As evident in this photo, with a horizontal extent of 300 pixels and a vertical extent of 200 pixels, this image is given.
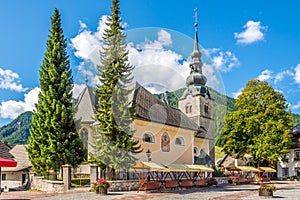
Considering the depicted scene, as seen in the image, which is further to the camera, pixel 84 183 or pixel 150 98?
pixel 150 98

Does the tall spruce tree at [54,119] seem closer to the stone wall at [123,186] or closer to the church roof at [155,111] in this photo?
the stone wall at [123,186]

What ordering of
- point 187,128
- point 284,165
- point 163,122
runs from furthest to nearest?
1. point 284,165
2. point 187,128
3. point 163,122

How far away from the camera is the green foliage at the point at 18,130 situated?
401ft

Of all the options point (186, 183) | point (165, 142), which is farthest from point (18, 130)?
point (186, 183)

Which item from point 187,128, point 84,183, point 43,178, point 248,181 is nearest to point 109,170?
point 84,183

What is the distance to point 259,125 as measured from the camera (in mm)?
41125

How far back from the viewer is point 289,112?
1697 inches

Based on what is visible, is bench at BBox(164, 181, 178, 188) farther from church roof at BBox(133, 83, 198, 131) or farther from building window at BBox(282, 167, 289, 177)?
building window at BBox(282, 167, 289, 177)

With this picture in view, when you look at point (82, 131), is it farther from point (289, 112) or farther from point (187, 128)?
point (289, 112)

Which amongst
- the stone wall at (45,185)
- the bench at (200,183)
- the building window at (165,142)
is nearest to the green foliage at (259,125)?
the building window at (165,142)

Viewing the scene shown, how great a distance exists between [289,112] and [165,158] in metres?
21.4

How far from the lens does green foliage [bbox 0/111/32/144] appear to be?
122 m

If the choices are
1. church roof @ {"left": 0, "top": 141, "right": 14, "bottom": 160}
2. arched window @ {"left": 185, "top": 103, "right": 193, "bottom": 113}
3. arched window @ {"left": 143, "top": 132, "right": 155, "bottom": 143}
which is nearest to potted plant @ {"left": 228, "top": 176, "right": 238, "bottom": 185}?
arched window @ {"left": 143, "top": 132, "right": 155, "bottom": 143}

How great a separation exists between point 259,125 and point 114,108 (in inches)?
1013
